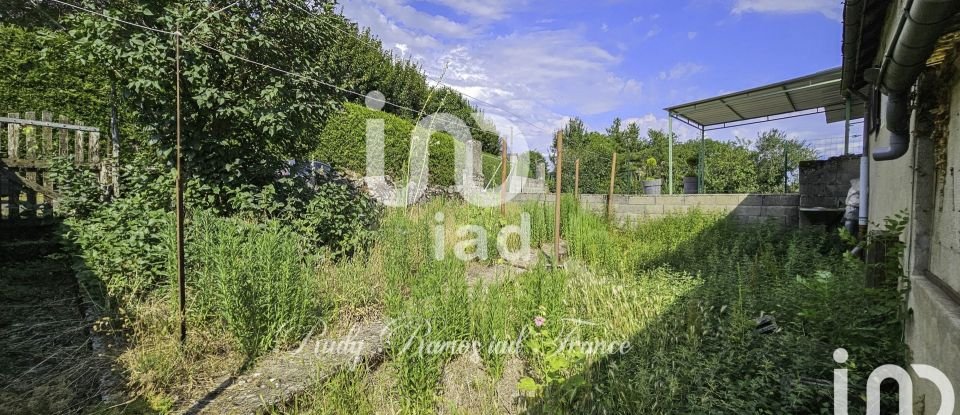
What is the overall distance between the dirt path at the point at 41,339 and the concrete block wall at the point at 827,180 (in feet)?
23.6

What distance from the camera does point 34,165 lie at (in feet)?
13.6

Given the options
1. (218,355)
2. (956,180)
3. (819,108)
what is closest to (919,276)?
(956,180)

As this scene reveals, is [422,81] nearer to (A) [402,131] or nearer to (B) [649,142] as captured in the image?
(A) [402,131]

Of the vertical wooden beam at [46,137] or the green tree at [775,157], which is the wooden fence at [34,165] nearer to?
the vertical wooden beam at [46,137]

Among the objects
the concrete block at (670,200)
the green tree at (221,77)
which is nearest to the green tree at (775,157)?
the concrete block at (670,200)

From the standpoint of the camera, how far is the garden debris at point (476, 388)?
2207 millimetres

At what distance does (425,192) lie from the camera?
26.6ft

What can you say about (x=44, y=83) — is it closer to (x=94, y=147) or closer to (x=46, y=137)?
(x=46, y=137)

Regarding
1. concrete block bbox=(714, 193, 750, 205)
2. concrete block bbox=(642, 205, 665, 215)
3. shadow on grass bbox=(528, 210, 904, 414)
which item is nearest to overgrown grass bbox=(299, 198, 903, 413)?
shadow on grass bbox=(528, 210, 904, 414)

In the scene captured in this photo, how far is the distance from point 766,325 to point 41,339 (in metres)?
4.43

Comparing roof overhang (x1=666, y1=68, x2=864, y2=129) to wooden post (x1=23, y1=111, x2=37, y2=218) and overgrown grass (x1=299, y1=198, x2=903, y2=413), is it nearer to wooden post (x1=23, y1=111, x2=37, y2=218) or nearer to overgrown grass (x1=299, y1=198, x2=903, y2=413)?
overgrown grass (x1=299, y1=198, x2=903, y2=413)

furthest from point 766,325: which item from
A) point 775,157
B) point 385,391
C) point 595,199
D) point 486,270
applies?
point 775,157

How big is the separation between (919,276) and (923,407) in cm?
64

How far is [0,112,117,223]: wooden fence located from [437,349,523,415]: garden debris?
3.82m
